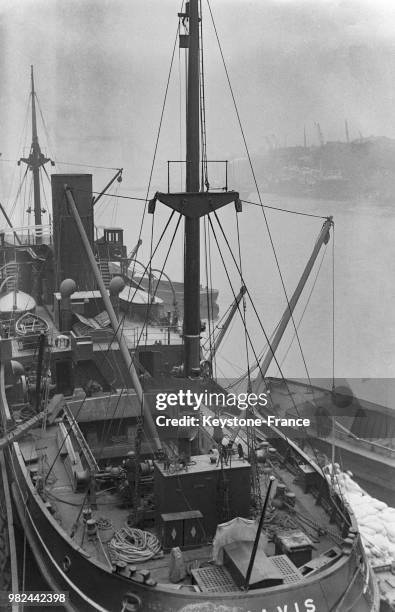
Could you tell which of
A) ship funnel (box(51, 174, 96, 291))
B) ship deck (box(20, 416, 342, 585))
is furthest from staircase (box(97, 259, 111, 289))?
ship deck (box(20, 416, 342, 585))

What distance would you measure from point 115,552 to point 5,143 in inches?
770

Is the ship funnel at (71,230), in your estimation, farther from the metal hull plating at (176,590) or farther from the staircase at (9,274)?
the metal hull plating at (176,590)

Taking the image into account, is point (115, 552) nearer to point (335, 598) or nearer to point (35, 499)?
point (35, 499)

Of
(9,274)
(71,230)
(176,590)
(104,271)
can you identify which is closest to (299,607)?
(176,590)

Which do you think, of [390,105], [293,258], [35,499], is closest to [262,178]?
[293,258]

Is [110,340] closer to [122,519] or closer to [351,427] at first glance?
[351,427]

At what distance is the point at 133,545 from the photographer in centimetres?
867

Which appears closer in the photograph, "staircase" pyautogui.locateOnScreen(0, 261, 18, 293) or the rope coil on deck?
the rope coil on deck

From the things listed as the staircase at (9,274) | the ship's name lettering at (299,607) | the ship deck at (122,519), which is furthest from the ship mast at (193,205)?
the staircase at (9,274)

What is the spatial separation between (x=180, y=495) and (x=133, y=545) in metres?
0.91

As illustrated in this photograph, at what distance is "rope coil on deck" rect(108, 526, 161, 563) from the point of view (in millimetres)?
8438

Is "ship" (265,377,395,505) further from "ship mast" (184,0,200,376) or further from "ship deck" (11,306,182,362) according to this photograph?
"ship mast" (184,0,200,376)

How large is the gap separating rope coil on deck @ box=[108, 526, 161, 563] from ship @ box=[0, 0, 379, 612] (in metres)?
0.02

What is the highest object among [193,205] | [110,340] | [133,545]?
[193,205]
